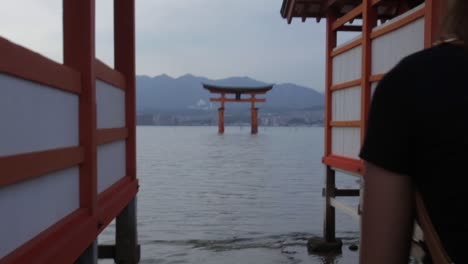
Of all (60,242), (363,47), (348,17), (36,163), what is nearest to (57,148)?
(36,163)

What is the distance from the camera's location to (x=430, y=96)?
892 millimetres

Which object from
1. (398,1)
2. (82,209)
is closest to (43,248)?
(82,209)

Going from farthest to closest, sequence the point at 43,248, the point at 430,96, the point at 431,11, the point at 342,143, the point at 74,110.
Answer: the point at 342,143
the point at 431,11
the point at 74,110
the point at 43,248
the point at 430,96

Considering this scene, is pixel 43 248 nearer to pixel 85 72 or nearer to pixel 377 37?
pixel 85 72

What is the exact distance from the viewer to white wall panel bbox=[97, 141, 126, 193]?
4180 mm

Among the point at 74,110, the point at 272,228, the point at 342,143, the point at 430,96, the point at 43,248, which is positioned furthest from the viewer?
the point at 272,228

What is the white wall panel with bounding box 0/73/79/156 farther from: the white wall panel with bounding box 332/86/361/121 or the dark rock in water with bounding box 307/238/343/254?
the dark rock in water with bounding box 307/238/343/254

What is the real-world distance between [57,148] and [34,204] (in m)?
0.39

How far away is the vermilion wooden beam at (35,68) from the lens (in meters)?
2.09

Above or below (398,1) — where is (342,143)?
below

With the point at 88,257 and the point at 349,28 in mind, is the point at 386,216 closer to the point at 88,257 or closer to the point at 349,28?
the point at 88,257

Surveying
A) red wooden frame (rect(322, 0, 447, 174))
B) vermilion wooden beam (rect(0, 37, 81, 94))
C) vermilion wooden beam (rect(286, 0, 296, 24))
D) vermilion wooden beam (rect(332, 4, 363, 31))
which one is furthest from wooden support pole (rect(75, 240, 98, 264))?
vermilion wooden beam (rect(286, 0, 296, 24))

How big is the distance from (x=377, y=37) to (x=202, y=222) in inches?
258

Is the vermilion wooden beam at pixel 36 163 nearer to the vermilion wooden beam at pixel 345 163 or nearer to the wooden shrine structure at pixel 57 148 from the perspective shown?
the wooden shrine structure at pixel 57 148
